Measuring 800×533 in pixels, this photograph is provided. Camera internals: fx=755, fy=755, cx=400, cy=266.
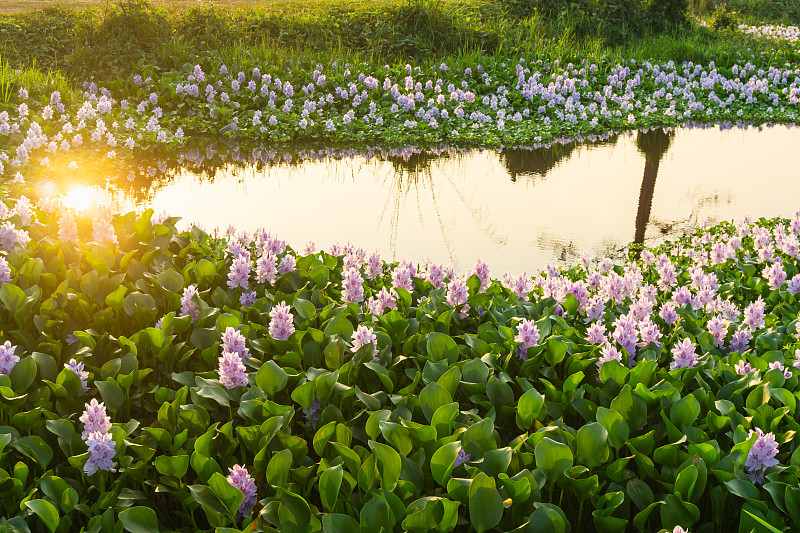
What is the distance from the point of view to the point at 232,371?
3252 millimetres

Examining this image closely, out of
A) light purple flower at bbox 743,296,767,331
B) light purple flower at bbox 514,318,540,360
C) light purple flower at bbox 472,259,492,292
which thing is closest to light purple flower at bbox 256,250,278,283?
light purple flower at bbox 472,259,492,292

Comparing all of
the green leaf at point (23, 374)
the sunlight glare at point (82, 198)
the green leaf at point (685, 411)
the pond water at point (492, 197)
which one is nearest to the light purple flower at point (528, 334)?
the green leaf at point (685, 411)

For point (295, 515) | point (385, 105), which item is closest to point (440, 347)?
point (295, 515)

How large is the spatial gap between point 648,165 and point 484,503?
8.31 meters

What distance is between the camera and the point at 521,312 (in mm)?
4430

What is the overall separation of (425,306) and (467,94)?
28.1 ft

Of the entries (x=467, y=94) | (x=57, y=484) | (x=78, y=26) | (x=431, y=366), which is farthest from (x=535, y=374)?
(x=78, y=26)

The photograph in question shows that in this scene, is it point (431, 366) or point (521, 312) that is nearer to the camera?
point (431, 366)

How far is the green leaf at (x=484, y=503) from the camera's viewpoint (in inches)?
98.7

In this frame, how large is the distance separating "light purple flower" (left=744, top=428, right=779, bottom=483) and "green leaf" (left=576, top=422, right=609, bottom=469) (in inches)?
20.8

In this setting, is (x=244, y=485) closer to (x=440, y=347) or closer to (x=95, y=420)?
(x=95, y=420)

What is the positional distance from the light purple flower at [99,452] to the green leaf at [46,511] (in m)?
0.26

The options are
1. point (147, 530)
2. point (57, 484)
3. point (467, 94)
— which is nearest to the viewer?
point (147, 530)

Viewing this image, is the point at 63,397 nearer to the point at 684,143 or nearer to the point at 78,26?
the point at 684,143
